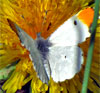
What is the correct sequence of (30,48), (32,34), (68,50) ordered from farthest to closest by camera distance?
(32,34)
(68,50)
(30,48)

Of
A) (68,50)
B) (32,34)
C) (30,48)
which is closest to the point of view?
(30,48)

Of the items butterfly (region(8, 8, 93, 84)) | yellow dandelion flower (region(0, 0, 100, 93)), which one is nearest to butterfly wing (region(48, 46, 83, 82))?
butterfly (region(8, 8, 93, 84))

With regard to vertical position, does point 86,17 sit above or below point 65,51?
above

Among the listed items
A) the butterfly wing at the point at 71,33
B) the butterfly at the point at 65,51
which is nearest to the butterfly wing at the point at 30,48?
the butterfly at the point at 65,51

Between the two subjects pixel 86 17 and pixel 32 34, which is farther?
pixel 32 34

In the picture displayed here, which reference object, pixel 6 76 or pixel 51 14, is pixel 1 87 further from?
pixel 51 14

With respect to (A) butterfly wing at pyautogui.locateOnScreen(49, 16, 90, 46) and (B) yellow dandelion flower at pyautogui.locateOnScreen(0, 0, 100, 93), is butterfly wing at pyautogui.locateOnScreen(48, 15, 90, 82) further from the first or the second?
(B) yellow dandelion flower at pyautogui.locateOnScreen(0, 0, 100, 93)

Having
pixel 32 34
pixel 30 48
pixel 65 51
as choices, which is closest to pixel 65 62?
pixel 65 51

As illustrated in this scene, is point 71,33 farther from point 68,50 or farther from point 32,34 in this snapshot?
point 32,34
